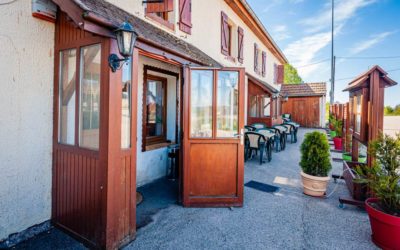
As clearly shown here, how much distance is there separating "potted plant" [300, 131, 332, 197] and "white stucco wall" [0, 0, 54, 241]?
4452 mm

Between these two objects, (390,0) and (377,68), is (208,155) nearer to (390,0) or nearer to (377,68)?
(377,68)

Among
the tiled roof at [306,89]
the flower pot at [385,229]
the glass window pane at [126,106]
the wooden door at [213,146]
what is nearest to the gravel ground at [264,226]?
the flower pot at [385,229]

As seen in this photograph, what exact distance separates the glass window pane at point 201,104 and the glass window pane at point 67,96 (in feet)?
5.99

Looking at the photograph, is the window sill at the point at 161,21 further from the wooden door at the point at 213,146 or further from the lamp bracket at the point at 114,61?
the lamp bracket at the point at 114,61

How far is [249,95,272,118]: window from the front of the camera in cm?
1164

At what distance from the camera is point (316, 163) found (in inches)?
179

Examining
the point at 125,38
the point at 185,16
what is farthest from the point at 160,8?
the point at 125,38

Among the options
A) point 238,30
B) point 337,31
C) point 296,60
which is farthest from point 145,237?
point 296,60

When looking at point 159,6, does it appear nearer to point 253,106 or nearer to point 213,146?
point 213,146

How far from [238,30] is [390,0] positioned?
30.8ft

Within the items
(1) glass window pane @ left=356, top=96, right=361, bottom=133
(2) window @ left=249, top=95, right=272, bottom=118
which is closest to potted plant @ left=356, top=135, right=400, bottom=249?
(1) glass window pane @ left=356, top=96, right=361, bottom=133

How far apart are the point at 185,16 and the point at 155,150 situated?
340 cm

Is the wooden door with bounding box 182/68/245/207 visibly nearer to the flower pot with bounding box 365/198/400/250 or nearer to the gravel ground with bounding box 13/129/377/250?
the gravel ground with bounding box 13/129/377/250

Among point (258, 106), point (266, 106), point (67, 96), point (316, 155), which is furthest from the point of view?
point (266, 106)
